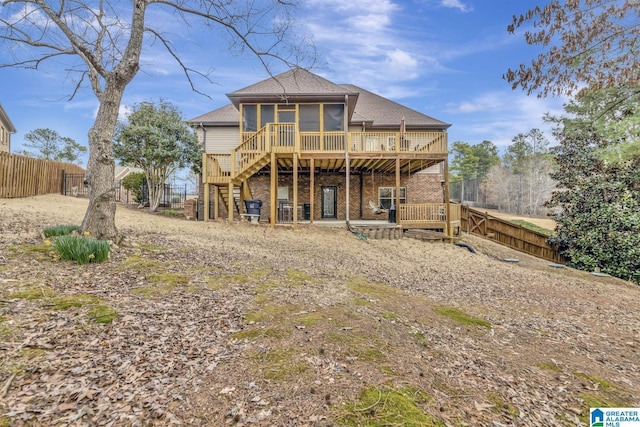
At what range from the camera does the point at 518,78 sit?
734 centimetres

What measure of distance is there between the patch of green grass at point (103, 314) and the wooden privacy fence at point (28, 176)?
45.1ft

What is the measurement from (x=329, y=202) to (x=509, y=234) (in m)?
10.0

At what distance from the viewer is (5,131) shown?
95.2 feet

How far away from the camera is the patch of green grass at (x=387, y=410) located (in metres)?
2.01

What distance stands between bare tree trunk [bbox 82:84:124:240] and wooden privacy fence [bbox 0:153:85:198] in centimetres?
1060

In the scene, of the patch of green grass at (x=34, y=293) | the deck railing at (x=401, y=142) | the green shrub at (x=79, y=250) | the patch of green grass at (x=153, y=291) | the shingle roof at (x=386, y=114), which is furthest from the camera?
the shingle roof at (x=386, y=114)

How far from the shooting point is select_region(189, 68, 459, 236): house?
12828 millimetres

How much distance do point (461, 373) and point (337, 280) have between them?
3.00m

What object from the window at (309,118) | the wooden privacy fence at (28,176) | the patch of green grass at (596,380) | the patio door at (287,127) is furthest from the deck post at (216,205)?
the patch of green grass at (596,380)

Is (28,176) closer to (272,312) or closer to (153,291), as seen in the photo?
(153,291)

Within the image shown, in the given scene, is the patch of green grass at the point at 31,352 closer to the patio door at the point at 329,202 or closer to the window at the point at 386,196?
the patio door at the point at 329,202

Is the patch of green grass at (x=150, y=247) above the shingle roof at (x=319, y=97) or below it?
below

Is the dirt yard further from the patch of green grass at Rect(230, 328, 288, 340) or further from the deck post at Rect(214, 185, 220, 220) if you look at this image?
the deck post at Rect(214, 185, 220, 220)

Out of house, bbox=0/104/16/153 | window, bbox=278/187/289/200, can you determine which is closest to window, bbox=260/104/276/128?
window, bbox=278/187/289/200
